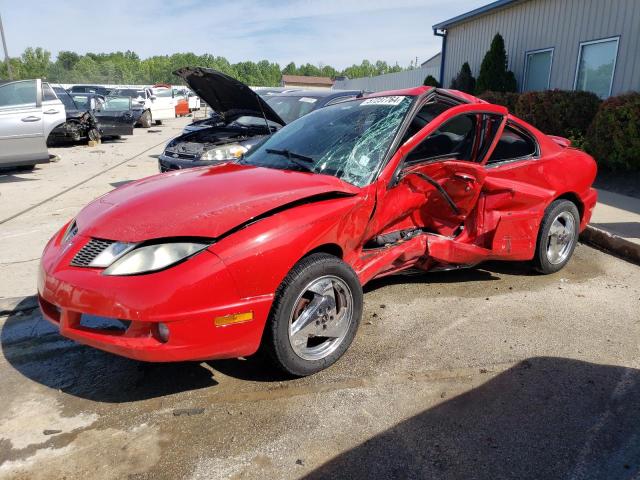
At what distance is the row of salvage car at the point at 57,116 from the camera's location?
28.9 ft

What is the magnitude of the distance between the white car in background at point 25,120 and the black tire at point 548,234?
860 centimetres

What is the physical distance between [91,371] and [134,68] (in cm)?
10778

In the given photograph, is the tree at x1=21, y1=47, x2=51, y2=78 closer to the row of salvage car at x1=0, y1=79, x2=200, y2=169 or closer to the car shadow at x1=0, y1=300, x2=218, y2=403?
the row of salvage car at x1=0, y1=79, x2=200, y2=169

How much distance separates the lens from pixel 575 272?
187 inches

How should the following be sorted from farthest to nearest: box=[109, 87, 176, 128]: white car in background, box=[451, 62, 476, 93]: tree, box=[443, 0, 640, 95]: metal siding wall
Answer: box=[109, 87, 176, 128]: white car in background → box=[451, 62, 476, 93]: tree → box=[443, 0, 640, 95]: metal siding wall

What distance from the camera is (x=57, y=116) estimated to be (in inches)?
368

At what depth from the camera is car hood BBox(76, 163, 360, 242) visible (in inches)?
101

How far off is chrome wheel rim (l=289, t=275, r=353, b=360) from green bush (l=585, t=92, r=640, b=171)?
7.04 m

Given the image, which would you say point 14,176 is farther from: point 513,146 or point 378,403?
point 378,403

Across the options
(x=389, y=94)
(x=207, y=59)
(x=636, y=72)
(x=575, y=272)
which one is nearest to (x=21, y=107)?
(x=389, y=94)

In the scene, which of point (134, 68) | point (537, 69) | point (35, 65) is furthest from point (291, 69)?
point (537, 69)

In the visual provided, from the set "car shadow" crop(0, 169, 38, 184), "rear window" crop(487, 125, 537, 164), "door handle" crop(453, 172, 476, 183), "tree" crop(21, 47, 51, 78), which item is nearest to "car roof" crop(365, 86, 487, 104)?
"rear window" crop(487, 125, 537, 164)

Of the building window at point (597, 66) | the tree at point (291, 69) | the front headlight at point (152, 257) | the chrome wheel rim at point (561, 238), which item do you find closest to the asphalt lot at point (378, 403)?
the chrome wheel rim at point (561, 238)

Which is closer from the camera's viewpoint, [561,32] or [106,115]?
[561,32]
